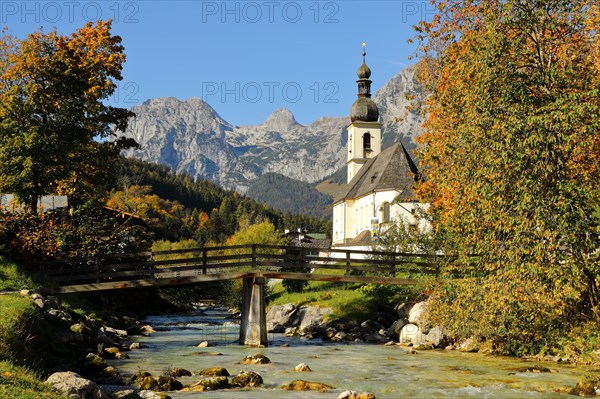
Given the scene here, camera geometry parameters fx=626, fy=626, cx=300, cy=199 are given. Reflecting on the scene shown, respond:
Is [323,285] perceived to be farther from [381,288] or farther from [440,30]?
[440,30]

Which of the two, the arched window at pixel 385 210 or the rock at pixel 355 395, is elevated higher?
the arched window at pixel 385 210

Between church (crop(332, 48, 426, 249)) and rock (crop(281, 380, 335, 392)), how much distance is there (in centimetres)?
3518

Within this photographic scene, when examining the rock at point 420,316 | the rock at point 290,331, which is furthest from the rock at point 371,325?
the rock at point 290,331

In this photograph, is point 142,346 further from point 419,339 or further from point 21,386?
point 21,386

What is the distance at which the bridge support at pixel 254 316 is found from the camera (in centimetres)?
3073

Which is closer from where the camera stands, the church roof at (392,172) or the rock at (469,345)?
the rock at (469,345)

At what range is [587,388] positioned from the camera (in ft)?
56.8

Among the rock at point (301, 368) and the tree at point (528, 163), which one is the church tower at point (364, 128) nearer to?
the tree at point (528, 163)

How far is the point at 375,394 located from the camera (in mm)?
17953

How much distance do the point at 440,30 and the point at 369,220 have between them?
50.2 metres

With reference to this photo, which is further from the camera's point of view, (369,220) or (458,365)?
(369,220)

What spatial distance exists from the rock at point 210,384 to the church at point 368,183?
36069 millimetres

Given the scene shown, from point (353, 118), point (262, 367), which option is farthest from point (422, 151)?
point (353, 118)

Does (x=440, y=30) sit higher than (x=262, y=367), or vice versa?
(x=440, y=30)
